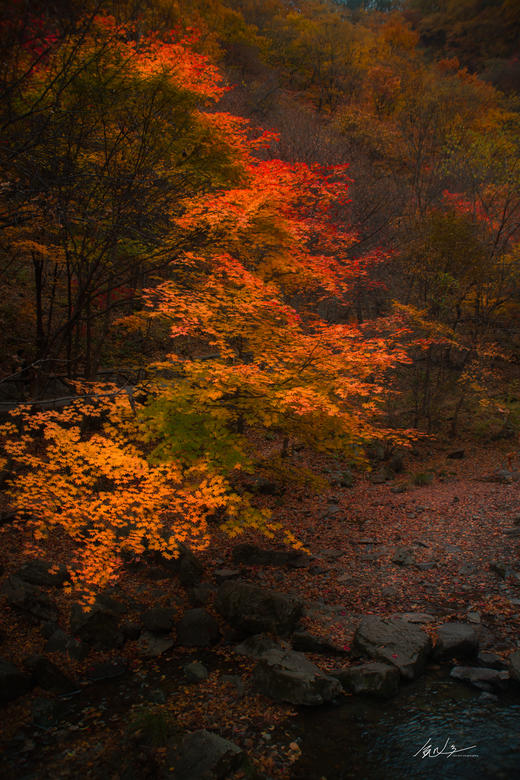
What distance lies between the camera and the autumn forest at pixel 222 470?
5.23 m

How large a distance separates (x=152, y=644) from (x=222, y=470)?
2952 mm

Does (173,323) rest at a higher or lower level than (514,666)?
higher

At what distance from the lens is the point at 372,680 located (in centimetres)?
571

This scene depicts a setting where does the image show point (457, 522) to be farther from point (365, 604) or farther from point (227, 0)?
point (227, 0)

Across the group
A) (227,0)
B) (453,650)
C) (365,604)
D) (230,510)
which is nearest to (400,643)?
(453,650)

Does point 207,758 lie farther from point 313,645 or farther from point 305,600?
point 305,600

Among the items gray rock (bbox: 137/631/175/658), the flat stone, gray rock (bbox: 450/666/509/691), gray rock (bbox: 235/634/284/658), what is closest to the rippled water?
gray rock (bbox: 450/666/509/691)

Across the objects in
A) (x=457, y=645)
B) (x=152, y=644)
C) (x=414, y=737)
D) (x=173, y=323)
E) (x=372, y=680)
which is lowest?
(x=152, y=644)

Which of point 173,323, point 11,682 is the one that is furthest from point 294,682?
point 173,323

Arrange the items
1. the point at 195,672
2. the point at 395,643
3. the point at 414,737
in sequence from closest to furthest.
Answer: the point at 414,737, the point at 195,672, the point at 395,643

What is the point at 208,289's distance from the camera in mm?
9727

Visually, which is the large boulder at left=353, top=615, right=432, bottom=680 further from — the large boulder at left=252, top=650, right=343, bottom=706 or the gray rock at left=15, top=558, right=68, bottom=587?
the gray rock at left=15, top=558, right=68, bottom=587

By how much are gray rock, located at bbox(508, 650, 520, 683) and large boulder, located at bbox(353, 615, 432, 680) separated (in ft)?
3.33

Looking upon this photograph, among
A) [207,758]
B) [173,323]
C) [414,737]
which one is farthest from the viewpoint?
[173,323]
